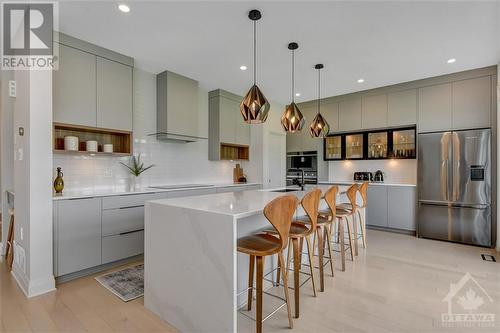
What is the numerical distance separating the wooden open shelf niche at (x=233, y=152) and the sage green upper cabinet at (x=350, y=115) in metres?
2.12

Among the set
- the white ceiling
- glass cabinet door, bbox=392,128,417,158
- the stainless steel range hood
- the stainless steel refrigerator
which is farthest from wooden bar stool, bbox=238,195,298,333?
glass cabinet door, bbox=392,128,417,158

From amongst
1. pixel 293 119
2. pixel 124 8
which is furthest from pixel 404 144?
pixel 124 8

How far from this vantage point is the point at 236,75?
4.13m

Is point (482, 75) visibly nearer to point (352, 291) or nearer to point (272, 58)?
point (272, 58)

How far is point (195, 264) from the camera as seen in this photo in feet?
5.87

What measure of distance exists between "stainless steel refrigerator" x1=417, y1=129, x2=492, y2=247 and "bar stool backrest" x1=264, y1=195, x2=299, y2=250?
3.60 m

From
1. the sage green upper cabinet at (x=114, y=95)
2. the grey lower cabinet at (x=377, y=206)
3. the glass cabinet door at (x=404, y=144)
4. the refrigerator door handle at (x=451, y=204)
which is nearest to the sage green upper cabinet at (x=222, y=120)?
the sage green upper cabinet at (x=114, y=95)

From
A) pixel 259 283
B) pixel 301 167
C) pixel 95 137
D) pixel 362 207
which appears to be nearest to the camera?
pixel 259 283

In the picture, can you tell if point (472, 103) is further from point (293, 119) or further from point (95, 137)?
point (95, 137)

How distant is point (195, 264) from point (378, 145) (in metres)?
4.51

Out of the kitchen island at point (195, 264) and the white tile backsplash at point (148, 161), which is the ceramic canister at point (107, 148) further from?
the kitchen island at point (195, 264)

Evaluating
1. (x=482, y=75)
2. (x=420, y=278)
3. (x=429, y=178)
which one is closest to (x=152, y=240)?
(x=420, y=278)

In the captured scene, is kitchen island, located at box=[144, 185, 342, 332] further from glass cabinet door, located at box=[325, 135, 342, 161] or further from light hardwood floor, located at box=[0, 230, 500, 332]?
glass cabinet door, located at box=[325, 135, 342, 161]

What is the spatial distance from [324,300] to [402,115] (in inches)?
151
